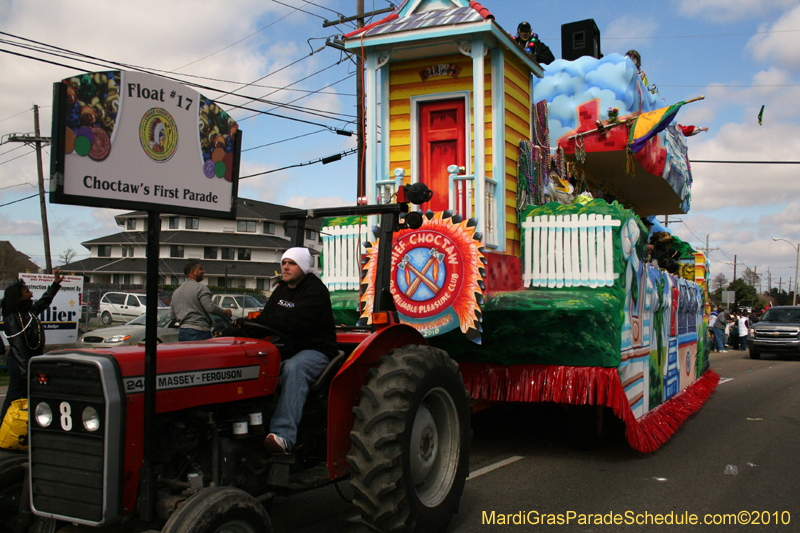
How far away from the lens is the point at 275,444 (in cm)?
347

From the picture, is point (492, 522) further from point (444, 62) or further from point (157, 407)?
point (444, 62)

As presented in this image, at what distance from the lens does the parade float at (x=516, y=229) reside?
610cm

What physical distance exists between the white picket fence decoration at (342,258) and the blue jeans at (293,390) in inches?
150

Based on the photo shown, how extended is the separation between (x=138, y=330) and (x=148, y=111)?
436 inches

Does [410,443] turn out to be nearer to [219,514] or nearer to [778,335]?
[219,514]

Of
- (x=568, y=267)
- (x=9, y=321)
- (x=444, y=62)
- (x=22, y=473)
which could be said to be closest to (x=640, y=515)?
(x=568, y=267)

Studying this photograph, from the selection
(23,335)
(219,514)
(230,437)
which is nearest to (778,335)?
(23,335)

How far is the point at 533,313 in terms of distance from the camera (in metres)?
6.11

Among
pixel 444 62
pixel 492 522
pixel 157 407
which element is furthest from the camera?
pixel 444 62

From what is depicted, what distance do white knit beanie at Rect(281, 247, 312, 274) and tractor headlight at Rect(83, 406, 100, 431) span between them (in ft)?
5.03

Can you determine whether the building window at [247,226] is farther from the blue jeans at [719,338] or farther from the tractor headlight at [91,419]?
the tractor headlight at [91,419]

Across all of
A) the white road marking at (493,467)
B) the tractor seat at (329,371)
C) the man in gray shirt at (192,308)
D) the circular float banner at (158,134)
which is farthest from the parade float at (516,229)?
the circular float banner at (158,134)

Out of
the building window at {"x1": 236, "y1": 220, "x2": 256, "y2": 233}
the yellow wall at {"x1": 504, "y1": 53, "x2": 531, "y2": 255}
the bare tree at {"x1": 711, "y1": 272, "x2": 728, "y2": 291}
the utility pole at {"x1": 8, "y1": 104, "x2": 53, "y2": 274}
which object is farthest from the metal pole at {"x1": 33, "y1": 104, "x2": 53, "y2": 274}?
Result: the bare tree at {"x1": 711, "y1": 272, "x2": 728, "y2": 291}

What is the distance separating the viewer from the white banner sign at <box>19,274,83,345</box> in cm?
1252
